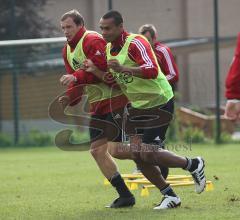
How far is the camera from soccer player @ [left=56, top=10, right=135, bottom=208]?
8641 mm

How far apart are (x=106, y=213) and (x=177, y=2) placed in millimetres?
20676

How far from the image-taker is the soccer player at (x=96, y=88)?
8.64 m

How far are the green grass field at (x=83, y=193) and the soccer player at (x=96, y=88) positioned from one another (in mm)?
335

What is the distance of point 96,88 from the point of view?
892 centimetres

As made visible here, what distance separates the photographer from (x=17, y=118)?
801 inches

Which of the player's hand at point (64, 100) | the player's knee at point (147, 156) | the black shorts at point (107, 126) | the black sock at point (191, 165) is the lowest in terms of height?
the black sock at point (191, 165)

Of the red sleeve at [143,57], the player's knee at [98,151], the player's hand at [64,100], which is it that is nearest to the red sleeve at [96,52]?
the player's hand at [64,100]

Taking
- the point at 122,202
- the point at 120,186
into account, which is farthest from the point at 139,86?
the point at 122,202

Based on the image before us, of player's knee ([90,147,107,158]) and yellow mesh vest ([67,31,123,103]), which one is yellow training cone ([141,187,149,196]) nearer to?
player's knee ([90,147,107,158])

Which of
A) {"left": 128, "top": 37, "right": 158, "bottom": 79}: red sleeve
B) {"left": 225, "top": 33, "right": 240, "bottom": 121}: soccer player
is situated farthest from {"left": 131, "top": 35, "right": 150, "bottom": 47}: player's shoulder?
{"left": 225, "top": 33, "right": 240, "bottom": 121}: soccer player

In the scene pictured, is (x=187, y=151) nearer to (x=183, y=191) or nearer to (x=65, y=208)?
(x=183, y=191)

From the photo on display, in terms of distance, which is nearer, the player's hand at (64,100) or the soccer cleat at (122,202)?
the soccer cleat at (122,202)

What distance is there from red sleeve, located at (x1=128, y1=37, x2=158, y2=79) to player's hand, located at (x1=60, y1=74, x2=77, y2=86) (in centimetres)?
68

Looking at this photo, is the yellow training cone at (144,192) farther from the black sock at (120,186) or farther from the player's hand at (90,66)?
the player's hand at (90,66)
